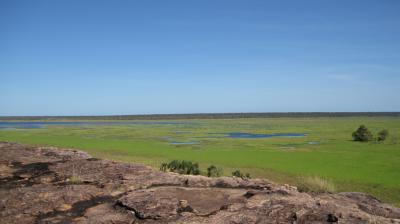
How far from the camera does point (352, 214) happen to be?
7688mm

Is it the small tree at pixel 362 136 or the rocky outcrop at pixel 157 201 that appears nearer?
the rocky outcrop at pixel 157 201

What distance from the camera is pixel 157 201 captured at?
8773 mm

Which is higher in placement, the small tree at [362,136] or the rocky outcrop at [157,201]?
the rocky outcrop at [157,201]

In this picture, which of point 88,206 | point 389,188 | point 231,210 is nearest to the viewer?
point 231,210

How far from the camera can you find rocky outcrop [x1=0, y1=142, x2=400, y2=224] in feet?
25.8

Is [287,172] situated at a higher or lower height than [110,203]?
lower

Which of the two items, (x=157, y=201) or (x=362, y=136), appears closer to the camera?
(x=157, y=201)

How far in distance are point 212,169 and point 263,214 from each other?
12.1 metres

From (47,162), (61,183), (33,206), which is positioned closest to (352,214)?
(33,206)

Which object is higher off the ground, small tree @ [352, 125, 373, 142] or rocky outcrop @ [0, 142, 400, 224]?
rocky outcrop @ [0, 142, 400, 224]

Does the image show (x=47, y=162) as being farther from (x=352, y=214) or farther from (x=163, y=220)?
(x=352, y=214)

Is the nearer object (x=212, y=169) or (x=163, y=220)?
(x=163, y=220)

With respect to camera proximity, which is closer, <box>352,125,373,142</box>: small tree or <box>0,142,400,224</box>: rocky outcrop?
<box>0,142,400,224</box>: rocky outcrop

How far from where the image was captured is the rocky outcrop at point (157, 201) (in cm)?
787
